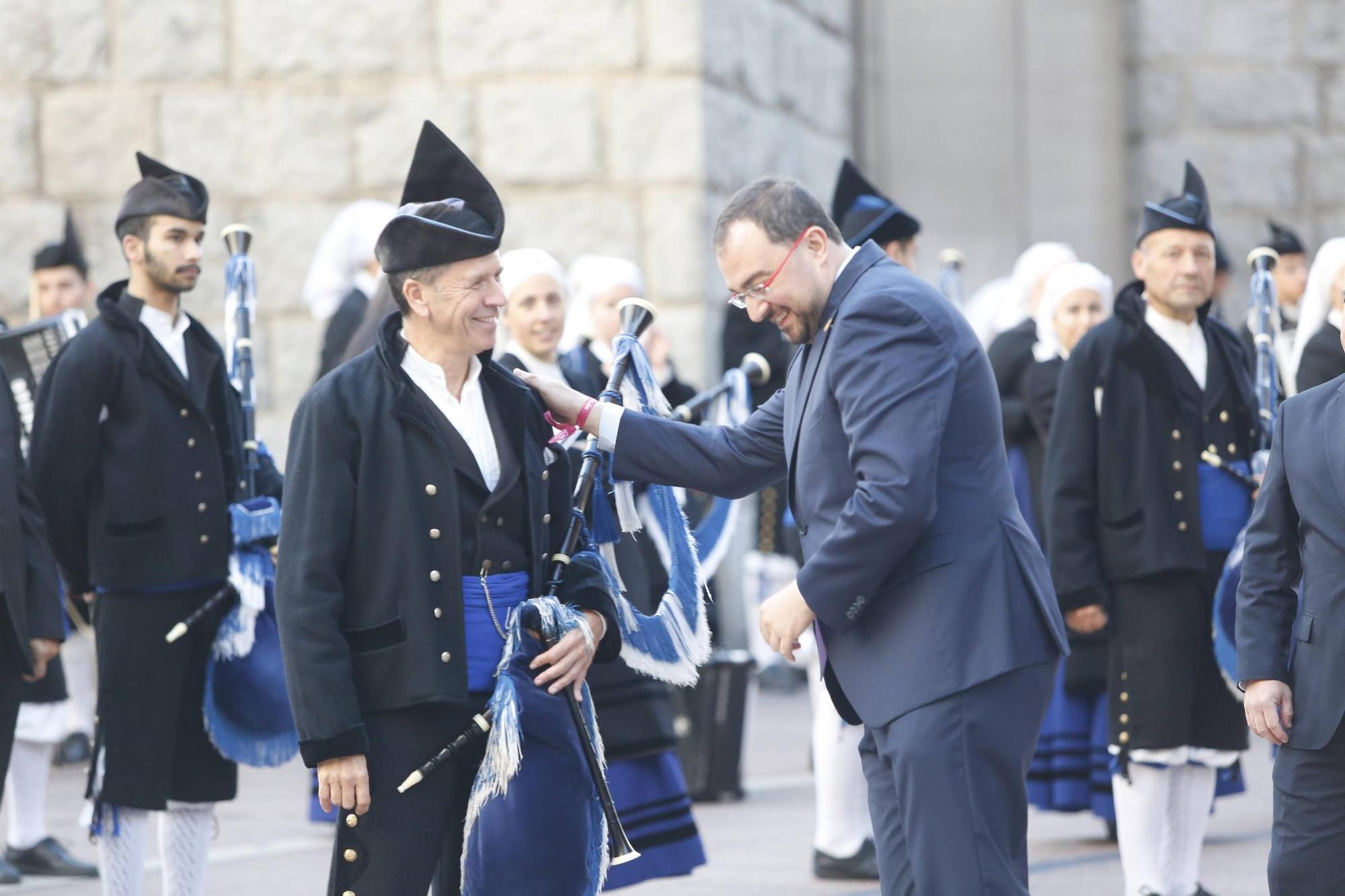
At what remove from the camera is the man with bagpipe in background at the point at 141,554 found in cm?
577

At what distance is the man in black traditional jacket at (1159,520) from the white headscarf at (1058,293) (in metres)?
1.60

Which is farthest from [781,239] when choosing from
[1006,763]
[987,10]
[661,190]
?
[987,10]

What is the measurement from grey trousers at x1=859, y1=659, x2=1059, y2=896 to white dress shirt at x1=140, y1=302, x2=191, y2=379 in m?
2.69

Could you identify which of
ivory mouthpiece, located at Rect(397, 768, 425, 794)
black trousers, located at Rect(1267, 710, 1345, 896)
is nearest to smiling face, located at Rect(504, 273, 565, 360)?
ivory mouthpiece, located at Rect(397, 768, 425, 794)

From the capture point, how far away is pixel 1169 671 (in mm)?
6266

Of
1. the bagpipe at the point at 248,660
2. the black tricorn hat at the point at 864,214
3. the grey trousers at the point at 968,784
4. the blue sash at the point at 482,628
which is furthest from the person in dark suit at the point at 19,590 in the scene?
the grey trousers at the point at 968,784

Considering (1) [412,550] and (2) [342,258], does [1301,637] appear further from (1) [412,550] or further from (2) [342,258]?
(2) [342,258]

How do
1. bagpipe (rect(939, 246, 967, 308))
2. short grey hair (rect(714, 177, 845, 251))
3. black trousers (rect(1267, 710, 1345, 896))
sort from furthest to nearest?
bagpipe (rect(939, 246, 967, 308)) → black trousers (rect(1267, 710, 1345, 896)) → short grey hair (rect(714, 177, 845, 251))

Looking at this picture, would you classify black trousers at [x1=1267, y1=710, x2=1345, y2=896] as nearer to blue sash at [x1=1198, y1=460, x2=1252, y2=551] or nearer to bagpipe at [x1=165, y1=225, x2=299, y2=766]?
blue sash at [x1=1198, y1=460, x2=1252, y2=551]

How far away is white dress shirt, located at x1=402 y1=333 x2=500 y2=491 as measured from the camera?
14.3ft

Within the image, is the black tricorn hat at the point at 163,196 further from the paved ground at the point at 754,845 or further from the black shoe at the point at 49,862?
the black shoe at the point at 49,862

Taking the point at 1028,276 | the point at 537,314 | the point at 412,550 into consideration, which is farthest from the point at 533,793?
the point at 1028,276

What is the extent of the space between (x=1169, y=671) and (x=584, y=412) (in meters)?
2.33

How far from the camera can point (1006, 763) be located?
4234 millimetres
